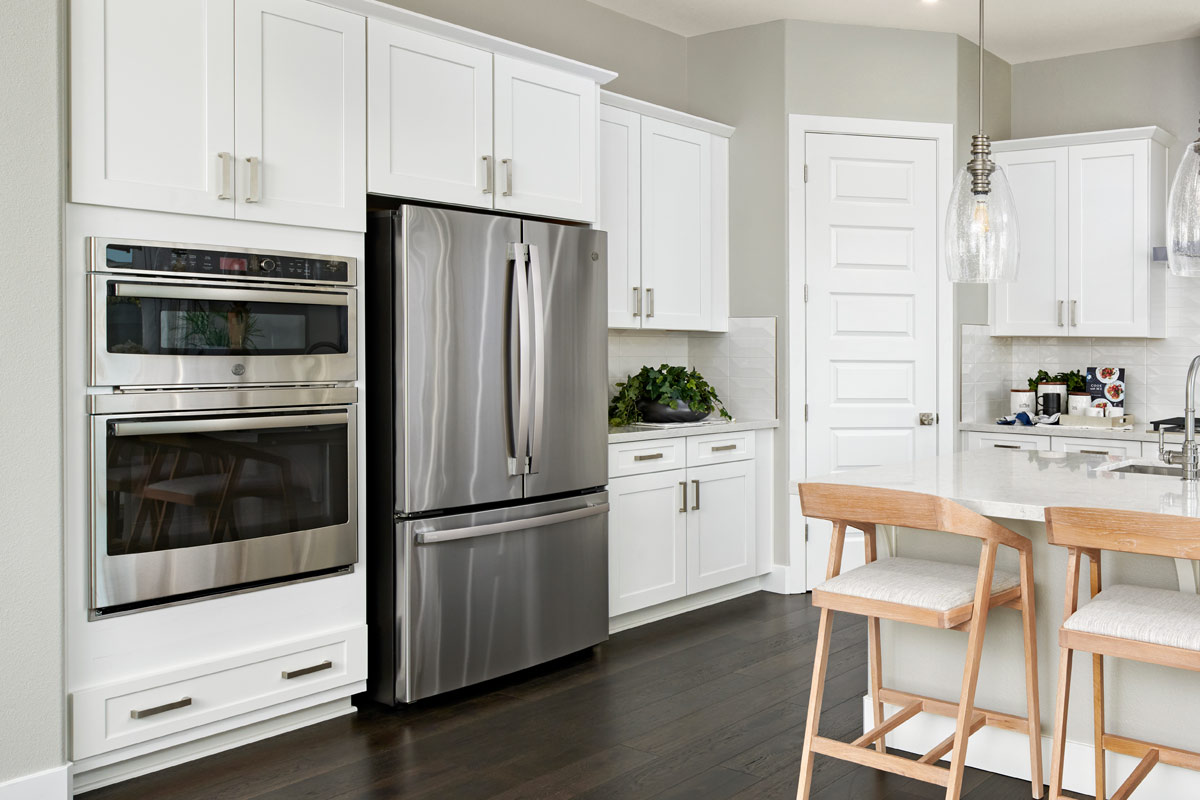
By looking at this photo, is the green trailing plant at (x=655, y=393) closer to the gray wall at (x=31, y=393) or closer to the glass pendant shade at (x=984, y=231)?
the glass pendant shade at (x=984, y=231)

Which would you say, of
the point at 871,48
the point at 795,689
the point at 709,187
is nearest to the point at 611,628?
the point at 795,689

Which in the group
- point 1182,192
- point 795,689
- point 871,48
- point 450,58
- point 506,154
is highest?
point 871,48

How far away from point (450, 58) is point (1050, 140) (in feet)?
11.3

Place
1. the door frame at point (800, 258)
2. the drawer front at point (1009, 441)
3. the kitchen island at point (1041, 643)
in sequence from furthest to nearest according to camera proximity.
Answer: the drawer front at point (1009, 441) < the door frame at point (800, 258) < the kitchen island at point (1041, 643)

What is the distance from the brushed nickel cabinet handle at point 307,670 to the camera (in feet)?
10.2

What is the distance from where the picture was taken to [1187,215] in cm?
266

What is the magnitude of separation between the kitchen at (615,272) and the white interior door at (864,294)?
3cm

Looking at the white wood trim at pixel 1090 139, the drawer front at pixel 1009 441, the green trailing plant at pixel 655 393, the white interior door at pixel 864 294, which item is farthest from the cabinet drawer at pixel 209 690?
the white wood trim at pixel 1090 139

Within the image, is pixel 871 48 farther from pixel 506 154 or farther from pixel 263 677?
pixel 263 677

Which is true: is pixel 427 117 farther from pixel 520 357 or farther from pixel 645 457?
pixel 645 457

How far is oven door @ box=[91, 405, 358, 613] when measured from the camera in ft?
8.89

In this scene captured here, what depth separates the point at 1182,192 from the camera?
2.68 meters

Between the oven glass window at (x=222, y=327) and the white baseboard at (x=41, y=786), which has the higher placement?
the oven glass window at (x=222, y=327)

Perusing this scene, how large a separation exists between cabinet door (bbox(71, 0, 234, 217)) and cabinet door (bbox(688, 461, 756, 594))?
256 centimetres
